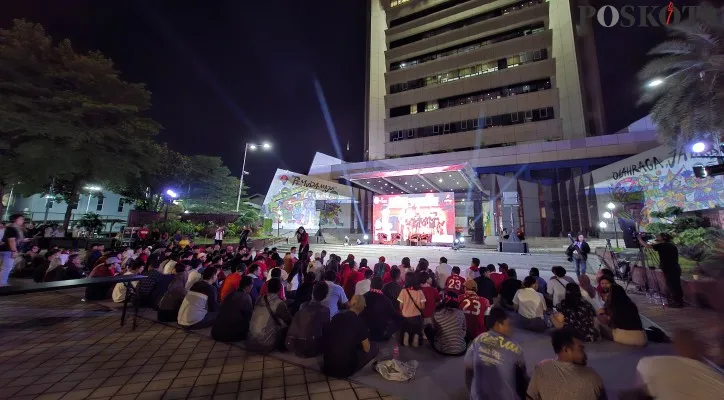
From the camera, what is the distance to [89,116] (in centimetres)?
1498

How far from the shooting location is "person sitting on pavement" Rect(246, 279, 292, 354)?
428 centimetres

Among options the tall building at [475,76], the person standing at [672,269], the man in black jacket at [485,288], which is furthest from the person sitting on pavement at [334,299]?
the tall building at [475,76]

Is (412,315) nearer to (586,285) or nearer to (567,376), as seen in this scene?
(567,376)

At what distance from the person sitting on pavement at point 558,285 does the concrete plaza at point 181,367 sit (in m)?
1.09

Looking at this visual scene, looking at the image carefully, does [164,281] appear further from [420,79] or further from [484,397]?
[420,79]

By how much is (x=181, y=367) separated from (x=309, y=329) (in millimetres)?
1828

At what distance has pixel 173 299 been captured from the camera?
5824 millimetres

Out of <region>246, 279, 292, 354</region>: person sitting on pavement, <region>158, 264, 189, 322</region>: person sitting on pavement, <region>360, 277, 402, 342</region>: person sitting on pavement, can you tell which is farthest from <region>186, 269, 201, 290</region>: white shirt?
<region>360, 277, 402, 342</region>: person sitting on pavement

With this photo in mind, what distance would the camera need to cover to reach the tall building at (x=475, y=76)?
34281 millimetres

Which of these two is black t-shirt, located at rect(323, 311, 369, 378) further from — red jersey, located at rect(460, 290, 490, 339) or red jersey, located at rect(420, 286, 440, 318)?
red jersey, located at rect(460, 290, 490, 339)

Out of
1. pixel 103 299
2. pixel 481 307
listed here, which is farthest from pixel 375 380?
pixel 103 299

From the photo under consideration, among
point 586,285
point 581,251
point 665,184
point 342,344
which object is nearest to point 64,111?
point 342,344

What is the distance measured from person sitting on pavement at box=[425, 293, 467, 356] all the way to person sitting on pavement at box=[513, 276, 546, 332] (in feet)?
6.48

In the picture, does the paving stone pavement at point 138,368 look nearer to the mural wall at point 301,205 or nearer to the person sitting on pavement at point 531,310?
the person sitting on pavement at point 531,310
